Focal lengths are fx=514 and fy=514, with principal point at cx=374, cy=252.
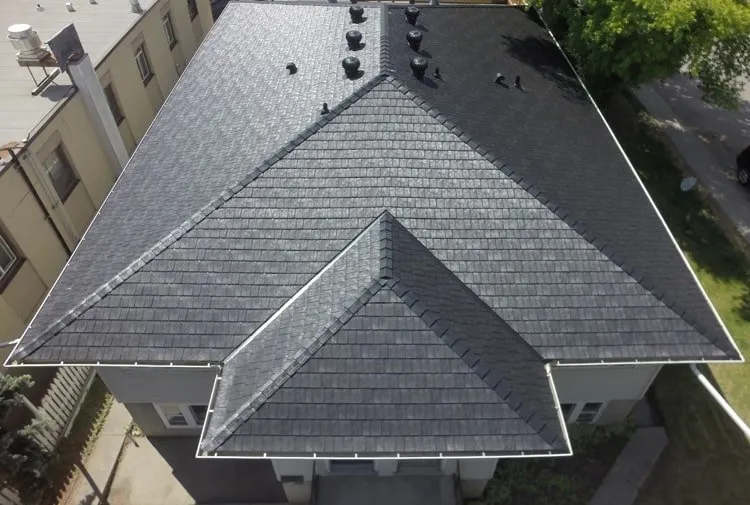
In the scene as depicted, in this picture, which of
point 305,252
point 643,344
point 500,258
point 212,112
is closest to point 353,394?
point 305,252

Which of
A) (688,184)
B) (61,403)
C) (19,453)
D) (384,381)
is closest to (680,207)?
(688,184)

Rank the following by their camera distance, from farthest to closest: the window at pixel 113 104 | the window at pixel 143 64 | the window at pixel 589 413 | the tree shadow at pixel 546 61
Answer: the window at pixel 143 64 → the window at pixel 113 104 → the tree shadow at pixel 546 61 → the window at pixel 589 413

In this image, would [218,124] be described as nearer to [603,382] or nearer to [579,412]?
[603,382]

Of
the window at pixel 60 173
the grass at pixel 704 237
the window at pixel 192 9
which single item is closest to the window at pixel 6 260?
the window at pixel 60 173

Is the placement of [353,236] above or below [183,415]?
above

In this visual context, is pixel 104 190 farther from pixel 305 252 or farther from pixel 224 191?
pixel 305 252

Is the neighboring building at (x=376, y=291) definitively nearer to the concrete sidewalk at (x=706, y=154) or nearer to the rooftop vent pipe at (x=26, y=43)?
the rooftop vent pipe at (x=26, y=43)

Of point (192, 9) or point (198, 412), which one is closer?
point (198, 412)

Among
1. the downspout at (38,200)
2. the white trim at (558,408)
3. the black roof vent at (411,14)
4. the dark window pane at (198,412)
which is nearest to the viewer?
the white trim at (558,408)

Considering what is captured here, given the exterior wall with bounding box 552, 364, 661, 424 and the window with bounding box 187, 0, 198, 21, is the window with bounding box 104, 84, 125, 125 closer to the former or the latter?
the window with bounding box 187, 0, 198, 21
